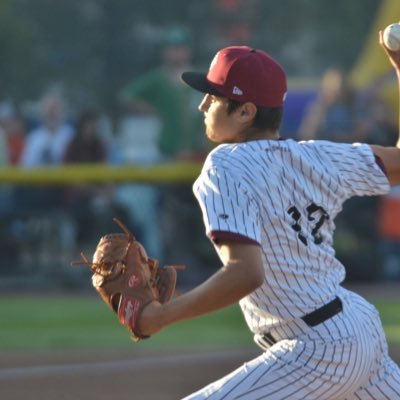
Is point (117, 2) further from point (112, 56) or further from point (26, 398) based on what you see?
point (26, 398)

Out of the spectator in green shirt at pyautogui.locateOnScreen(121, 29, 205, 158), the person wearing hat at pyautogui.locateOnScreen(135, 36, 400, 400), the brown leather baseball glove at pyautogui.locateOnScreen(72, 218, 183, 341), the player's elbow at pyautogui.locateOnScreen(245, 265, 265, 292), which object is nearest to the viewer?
the player's elbow at pyautogui.locateOnScreen(245, 265, 265, 292)

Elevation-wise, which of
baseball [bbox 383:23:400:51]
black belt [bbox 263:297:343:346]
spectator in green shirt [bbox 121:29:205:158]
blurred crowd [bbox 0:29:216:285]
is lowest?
blurred crowd [bbox 0:29:216:285]

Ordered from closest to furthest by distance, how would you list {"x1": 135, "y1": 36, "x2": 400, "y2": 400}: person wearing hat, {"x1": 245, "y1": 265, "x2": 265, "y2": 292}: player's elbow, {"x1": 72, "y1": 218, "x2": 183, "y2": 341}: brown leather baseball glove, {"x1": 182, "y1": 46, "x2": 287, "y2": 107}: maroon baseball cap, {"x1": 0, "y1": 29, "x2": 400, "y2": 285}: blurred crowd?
1. {"x1": 245, "y1": 265, "x2": 265, "y2": 292}: player's elbow
2. {"x1": 135, "y1": 36, "x2": 400, "y2": 400}: person wearing hat
3. {"x1": 72, "y1": 218, "x2": 183, "y2": 341}: brown leather baseball glove
4. {"x1": 182, "y1": 46, "x2": 287, "y2": 107}: maroon baseball cap
5. {"x1": 0, "y1": 29, "x2": 400, "y2": 285}: blurred crowd

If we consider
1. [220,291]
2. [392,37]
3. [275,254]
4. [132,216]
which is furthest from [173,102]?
[220,291]

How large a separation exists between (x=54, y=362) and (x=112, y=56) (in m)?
16.8

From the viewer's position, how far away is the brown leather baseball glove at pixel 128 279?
411 centimetres

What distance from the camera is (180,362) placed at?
891 cm

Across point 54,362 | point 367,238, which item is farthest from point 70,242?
point 54,362

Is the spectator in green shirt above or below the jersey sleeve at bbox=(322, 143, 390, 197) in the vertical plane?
below

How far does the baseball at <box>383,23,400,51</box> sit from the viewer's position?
4555 mm

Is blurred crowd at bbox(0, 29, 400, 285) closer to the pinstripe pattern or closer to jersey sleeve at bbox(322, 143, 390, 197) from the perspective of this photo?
jersey sleeve at bbox(322, 143, 390, 197)

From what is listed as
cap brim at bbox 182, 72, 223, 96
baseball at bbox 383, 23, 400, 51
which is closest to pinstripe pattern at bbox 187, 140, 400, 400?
cap brim at bbox 182, 72, 223, 96

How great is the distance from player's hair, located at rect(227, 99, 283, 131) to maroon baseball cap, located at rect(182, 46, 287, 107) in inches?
0.7

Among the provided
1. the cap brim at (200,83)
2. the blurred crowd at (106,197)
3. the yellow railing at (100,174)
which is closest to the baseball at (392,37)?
the cap brim at (200,83)
